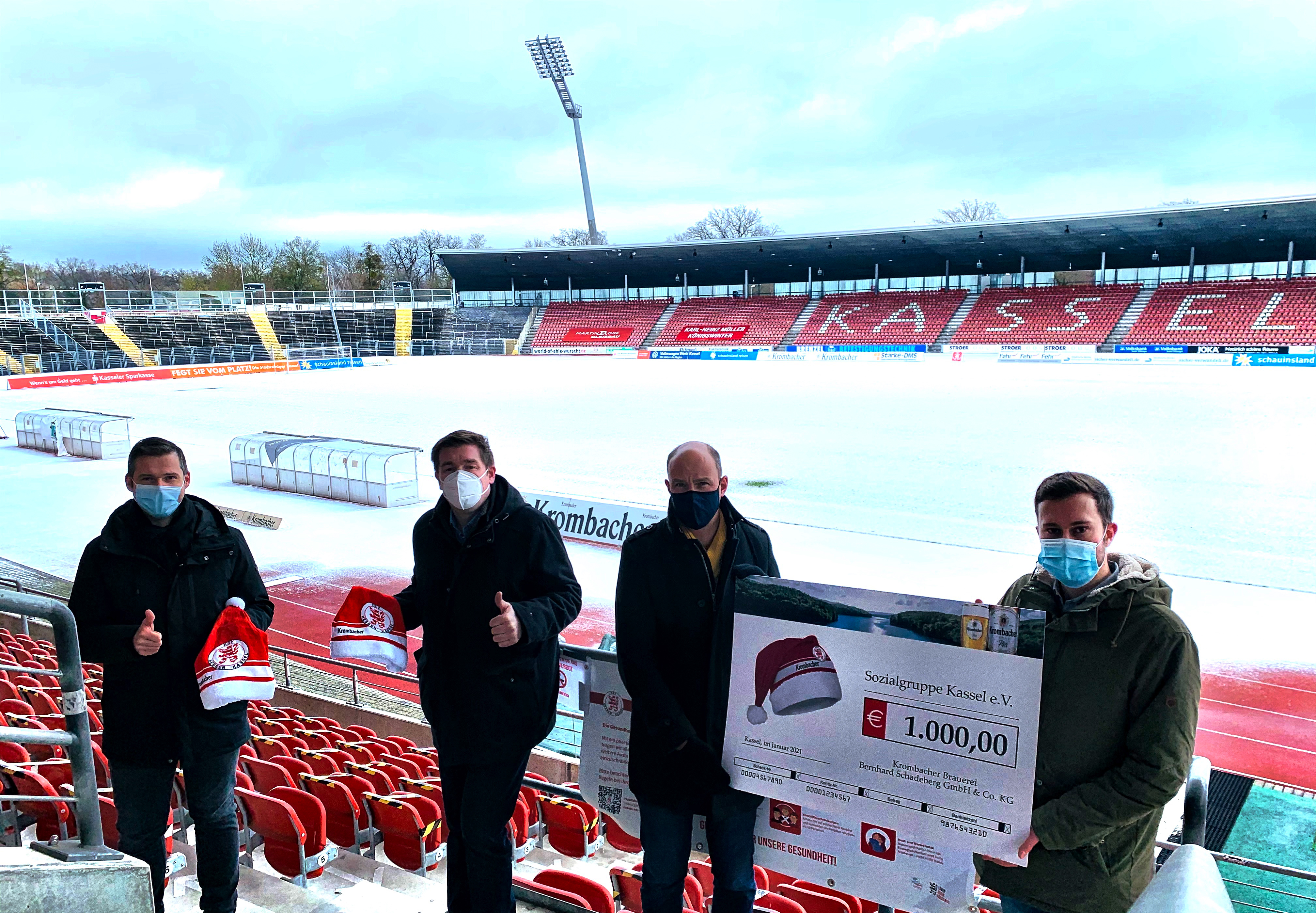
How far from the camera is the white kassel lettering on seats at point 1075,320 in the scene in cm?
5278

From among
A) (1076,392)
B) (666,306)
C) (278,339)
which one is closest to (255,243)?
(278,339)

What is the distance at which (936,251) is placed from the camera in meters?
56.4

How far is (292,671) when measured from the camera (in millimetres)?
9633

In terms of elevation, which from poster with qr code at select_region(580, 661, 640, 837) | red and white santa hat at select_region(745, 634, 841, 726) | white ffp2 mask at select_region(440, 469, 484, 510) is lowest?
poster with qr code at select_region(580, 661, 640, 837)

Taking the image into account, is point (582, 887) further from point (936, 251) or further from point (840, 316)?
point (840, 316)

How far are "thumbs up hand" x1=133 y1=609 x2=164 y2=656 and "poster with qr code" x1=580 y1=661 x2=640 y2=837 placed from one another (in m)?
1.49

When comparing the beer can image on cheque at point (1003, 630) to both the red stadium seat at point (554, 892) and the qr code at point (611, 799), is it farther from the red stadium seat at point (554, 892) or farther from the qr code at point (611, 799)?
the red stadium seat at point (554, 892)

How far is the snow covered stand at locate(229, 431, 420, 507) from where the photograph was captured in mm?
19078

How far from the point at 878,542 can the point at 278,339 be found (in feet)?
195

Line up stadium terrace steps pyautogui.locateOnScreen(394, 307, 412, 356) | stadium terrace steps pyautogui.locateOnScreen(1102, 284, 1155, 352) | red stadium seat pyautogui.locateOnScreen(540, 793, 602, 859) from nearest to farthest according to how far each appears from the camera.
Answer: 1. red stadium seat pyautogui.locateOnScreen(540, 793, 602, 859)
2. stadium terrace steps pyautogui.locateOnScreen(1102, 284, 1155, 352)
3. stadium terrace steps pyautogui.locateOnScreen(394, 307, 412, 356)

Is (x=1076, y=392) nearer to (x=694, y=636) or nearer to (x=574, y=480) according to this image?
(x=574, y=480)

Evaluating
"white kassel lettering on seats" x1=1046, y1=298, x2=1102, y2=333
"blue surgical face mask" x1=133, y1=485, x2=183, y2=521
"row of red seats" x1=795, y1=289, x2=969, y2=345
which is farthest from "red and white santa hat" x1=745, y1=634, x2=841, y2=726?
"row of red seats" x1=795, y1=289, x2=969, y2=345

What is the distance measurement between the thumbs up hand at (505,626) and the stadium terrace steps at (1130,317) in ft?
172

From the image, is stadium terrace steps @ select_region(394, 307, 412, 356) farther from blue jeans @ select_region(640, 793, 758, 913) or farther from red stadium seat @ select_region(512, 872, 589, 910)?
blue jeans @ select_region(640, 793, 758, 913)
